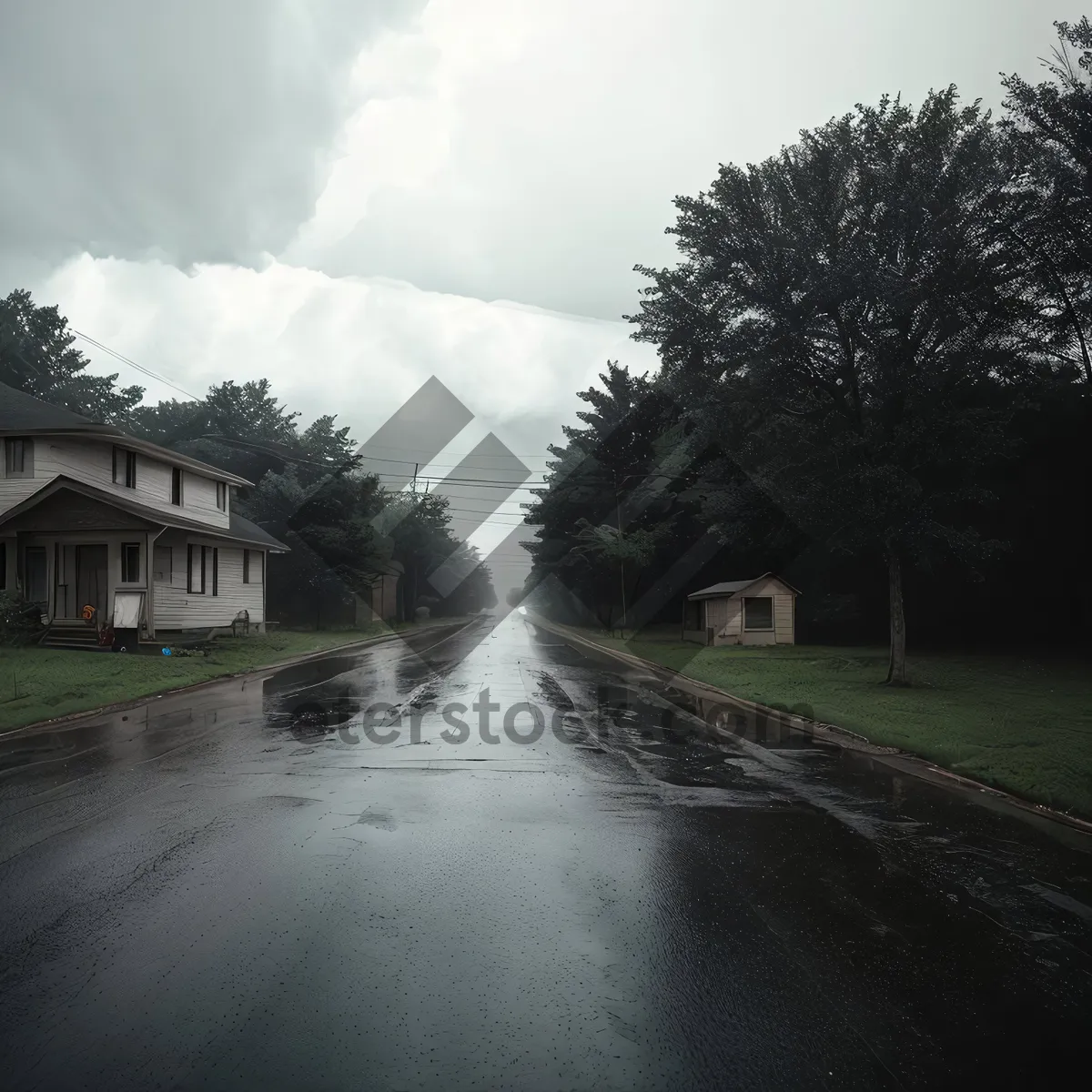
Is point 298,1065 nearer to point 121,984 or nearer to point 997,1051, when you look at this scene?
point 121,984

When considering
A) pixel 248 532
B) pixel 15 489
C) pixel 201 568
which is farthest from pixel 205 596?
pixel 15 489

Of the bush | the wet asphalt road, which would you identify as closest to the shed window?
the bush

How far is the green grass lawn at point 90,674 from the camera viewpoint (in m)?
14.2

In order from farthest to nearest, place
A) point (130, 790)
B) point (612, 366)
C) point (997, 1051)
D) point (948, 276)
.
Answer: point (612, 366), point (948, 276), point (130, 790), point (997, 1051)

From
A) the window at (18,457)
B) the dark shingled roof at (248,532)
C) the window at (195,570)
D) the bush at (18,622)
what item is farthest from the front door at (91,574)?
the dark shingled roof at (248,532)

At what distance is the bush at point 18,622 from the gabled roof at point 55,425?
19.1 ft

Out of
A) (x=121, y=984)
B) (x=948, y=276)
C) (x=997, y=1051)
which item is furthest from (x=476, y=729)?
(x=948, y=276)

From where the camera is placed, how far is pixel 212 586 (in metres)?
31.6

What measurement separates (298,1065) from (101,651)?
22.0m

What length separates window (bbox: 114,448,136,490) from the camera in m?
28.4

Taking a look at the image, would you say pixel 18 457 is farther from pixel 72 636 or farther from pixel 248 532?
pixel 248 532

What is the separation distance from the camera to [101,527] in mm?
24672

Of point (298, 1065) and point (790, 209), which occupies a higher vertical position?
point (790, 209)

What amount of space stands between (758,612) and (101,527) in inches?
951
